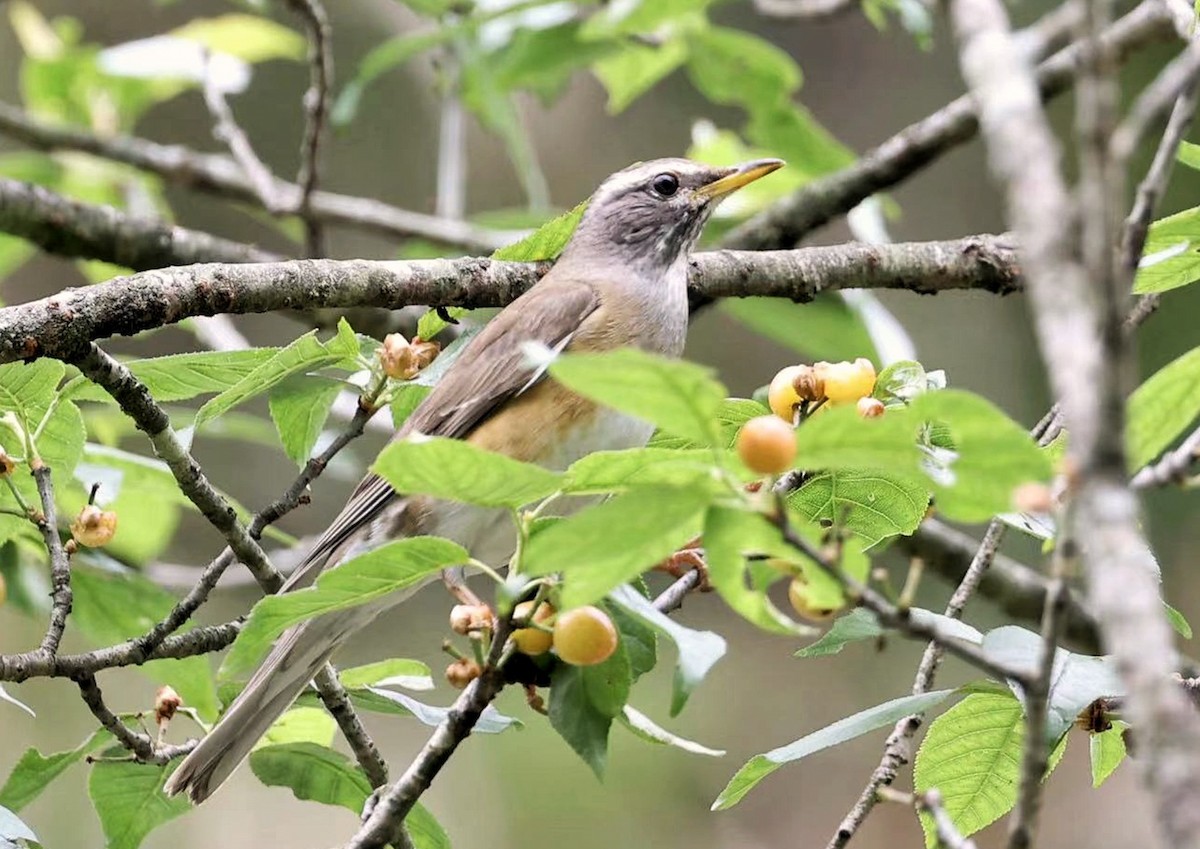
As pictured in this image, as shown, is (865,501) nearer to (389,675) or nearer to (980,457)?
(980,457)

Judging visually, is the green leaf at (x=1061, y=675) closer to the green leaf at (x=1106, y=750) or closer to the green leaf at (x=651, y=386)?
the green leaf at (x=1106, y=750)

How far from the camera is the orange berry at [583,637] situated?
7.57 ft

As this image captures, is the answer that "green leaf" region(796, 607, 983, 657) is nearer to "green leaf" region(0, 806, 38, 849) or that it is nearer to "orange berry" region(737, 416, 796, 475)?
"orange berry" region(737, 416, 796, 475)

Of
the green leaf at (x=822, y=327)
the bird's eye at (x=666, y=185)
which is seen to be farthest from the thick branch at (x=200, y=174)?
the green leaf at (x=822, y=327)

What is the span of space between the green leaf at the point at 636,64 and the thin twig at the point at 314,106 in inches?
39.7

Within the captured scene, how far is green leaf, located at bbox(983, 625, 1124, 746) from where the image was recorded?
2.39m

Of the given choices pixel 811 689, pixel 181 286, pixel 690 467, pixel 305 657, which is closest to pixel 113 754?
pixel 305 657

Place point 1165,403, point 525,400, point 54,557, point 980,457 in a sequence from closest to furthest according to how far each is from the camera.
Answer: point 980,457
point 1165,403
point 54,557
point 525,400

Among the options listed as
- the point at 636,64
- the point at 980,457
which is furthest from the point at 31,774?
the point at 636,64

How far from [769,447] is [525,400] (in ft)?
7.77

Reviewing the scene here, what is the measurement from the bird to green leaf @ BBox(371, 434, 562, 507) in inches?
48.9

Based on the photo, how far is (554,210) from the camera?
6.46m

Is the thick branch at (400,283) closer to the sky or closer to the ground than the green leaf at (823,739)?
closer to the sky

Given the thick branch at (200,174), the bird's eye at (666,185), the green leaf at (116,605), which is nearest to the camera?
the green leaf at (116,605)
